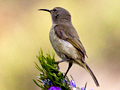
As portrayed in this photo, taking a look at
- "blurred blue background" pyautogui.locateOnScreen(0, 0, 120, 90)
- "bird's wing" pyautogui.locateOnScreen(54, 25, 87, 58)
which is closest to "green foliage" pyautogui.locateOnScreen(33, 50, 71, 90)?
"bird's wing" pyautogui.locateOnScreen(54, 25, 87, 58)

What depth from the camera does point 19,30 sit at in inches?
252

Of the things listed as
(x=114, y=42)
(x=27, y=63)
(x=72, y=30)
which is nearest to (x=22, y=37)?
(x=27, y=63)

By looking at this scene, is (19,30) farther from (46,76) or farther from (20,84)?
(46,76)

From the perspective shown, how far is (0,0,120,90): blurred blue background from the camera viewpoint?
206 inches

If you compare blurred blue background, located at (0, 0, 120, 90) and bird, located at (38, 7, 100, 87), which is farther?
blurred blue background, located at (0, 0, 120, 90)

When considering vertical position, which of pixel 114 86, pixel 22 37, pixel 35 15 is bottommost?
pixel 114 86

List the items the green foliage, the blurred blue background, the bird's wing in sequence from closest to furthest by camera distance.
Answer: the green foliage < the bird's wing < the blurred blue background

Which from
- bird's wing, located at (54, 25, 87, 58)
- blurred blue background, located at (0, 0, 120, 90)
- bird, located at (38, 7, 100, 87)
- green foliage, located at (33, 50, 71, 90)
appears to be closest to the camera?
green foliage, located at (33, 50, 71, 90)

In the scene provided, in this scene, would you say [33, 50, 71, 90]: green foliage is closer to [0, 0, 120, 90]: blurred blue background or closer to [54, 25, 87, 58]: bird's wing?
[54, 25, 87, 58]: bird's wing

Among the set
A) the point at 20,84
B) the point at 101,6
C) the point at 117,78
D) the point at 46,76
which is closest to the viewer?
the point at 46,76

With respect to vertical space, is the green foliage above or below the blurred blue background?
above

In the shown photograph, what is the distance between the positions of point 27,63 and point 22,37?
0.93 meters

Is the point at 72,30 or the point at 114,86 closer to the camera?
the point at 72,30

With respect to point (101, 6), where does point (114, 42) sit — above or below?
below
